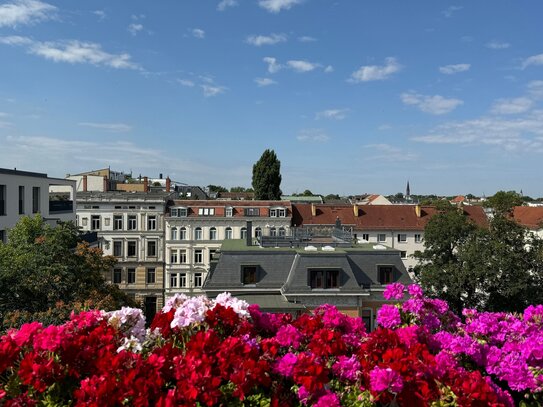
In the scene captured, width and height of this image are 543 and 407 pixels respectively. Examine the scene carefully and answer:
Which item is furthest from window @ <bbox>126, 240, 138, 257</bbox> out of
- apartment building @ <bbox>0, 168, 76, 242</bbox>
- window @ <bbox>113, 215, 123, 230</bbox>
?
apartment building @ <bbox>0, 168, 76, 242</bbox>

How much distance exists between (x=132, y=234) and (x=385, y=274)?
102 ft

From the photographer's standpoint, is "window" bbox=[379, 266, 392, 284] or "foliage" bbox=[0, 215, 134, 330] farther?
"window" bbox=[379, 266, 392, 284]

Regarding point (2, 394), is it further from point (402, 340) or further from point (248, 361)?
point (402, 340)

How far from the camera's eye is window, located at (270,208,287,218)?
154 ft

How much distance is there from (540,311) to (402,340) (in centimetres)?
389

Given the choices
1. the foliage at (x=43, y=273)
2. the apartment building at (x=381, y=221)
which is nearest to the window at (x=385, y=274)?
the foliage at (x=43, y=273)

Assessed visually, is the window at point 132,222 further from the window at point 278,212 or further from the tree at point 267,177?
the tree at point 267,177

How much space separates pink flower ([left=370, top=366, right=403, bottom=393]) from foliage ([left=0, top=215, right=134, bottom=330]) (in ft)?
41.0

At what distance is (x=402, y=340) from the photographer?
6.26m

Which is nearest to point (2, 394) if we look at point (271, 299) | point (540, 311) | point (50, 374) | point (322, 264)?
point (50, 374)

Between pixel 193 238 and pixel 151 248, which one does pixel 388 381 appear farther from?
pixel 151 248

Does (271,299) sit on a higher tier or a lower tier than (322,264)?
lower

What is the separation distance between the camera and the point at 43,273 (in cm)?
1650

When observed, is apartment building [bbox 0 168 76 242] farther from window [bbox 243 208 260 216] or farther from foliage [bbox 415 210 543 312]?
foliage [bbox 415 210 543 312]
